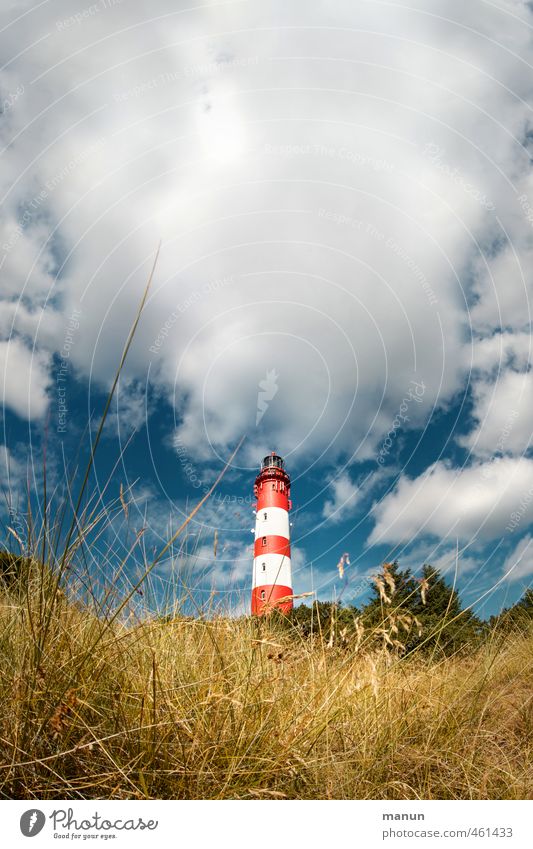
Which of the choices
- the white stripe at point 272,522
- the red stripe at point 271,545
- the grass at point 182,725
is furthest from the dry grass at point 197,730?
the white stripe at point 272,522

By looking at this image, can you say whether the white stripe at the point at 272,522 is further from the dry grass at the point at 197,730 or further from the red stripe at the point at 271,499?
the dry grass at the point at 197,730

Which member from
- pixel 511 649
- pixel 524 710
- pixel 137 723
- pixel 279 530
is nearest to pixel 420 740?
pixel 524 710

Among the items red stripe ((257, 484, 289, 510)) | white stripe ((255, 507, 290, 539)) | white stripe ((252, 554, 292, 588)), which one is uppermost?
red stripe ((257, 484, 289, 510))

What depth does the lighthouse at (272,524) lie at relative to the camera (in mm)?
31273

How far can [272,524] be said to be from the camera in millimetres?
34969

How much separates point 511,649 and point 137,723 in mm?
5289

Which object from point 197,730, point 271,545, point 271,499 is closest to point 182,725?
point 197,730

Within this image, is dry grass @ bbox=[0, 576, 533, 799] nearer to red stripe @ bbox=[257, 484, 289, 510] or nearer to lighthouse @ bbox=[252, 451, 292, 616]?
lighthouse @ bbox=[252, 451, 292, 616]

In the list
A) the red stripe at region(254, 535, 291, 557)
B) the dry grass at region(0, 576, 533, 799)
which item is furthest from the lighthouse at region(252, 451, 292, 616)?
the dry grass at region(0, 576, 533, 799)

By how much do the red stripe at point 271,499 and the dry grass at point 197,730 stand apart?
32743mm

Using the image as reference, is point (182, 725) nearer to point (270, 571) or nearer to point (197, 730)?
point (197, 730)

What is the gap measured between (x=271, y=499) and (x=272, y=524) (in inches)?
86.2

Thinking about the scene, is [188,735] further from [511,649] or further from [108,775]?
[511,649]

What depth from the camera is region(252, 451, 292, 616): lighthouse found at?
31273 mm
